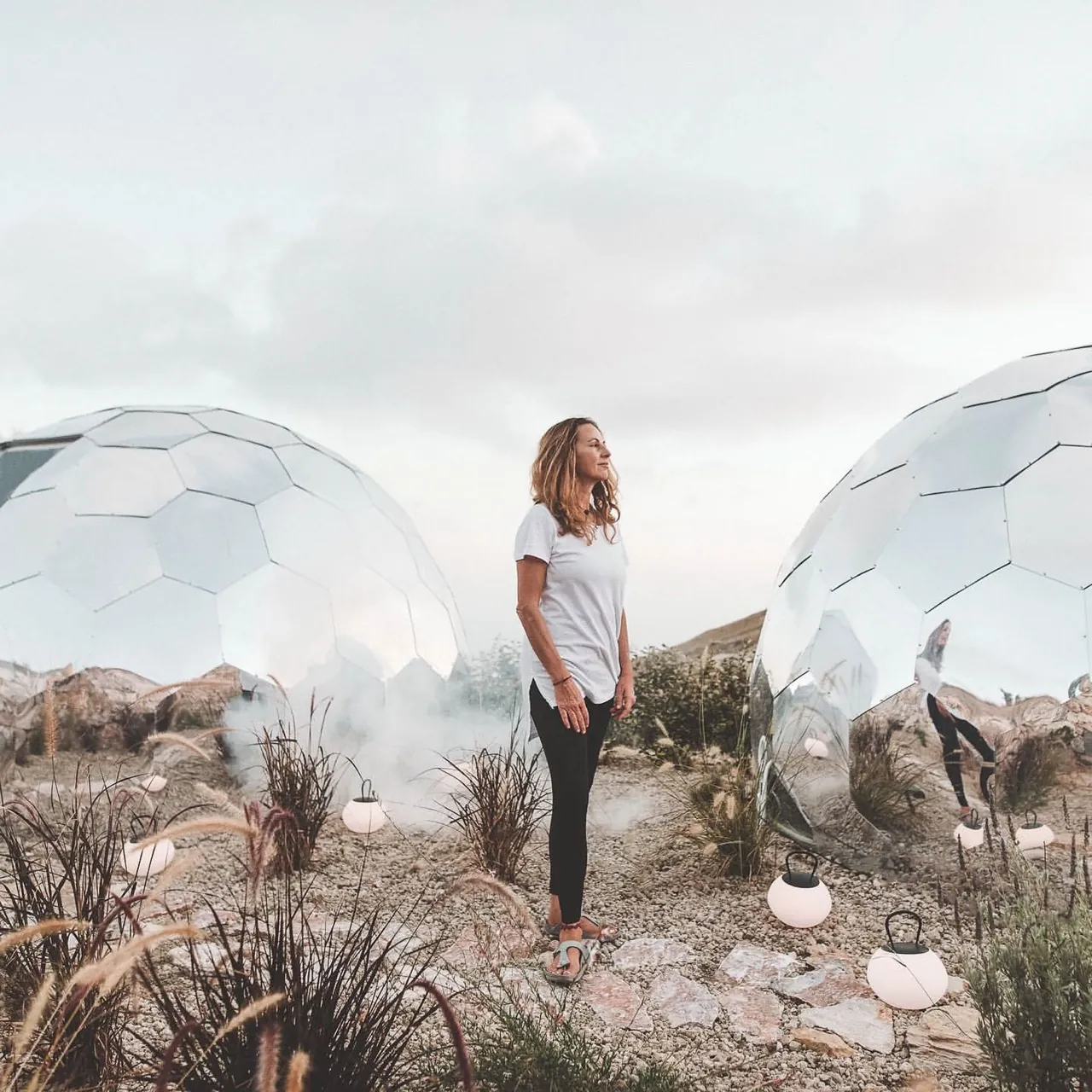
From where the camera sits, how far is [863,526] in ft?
14.8

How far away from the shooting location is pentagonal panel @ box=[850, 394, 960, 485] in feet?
15.3

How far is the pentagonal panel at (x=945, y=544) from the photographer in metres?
4.04

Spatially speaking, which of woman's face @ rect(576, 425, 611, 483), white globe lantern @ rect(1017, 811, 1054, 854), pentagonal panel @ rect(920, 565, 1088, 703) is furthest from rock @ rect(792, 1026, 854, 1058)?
woman's face @ rect(576, 425, 611, 483)

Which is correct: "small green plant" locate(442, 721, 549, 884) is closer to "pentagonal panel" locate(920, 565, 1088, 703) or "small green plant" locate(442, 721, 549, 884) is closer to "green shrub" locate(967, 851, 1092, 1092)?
"pentagonal panel" locate(920, 565, 1088, 703)

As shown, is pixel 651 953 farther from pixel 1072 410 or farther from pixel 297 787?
pixel 1072 410

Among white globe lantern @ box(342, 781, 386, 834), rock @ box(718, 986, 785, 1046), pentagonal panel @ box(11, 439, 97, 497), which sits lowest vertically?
rock @ box(718, 986, 785, 1046)

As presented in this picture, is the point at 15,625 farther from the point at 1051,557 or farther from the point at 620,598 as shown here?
the point at 1051,557

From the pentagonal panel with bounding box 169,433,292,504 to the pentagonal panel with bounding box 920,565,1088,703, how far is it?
156 inches

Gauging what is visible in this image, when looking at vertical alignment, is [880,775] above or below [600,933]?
above

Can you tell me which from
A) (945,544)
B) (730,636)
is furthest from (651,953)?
(730,636)

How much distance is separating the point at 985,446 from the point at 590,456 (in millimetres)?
1882

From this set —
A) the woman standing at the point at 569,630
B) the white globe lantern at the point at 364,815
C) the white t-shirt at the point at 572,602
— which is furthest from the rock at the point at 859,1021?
the white globe lantern at the point at 364,815

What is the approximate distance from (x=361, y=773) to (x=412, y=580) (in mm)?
1307

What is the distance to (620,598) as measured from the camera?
12.9 ft
